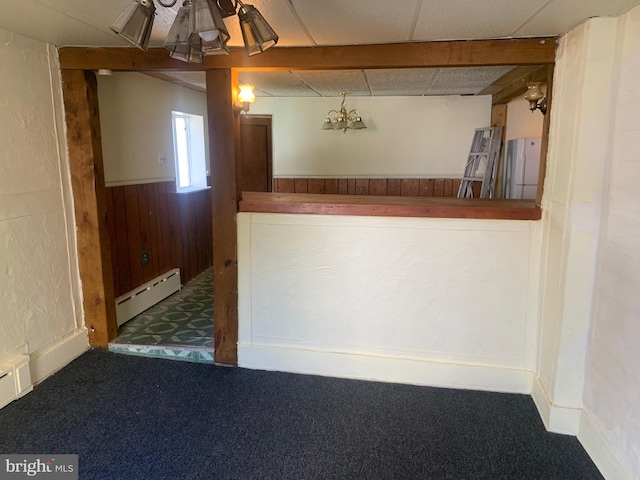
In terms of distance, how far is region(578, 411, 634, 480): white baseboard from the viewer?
1.86 metres

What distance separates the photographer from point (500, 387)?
8.75 feet

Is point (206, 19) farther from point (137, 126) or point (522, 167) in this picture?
point (522, 167)

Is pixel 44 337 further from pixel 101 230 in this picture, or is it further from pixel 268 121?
pixel 268 121

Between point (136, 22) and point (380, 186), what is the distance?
411cm

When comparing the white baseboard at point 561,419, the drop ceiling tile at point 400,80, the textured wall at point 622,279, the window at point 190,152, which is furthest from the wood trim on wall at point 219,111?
the white baseboard at point 561,419

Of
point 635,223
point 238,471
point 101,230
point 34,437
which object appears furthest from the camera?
point 101,230

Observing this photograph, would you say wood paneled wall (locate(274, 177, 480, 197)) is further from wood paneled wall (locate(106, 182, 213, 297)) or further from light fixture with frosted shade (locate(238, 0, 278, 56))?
light fixture with frosted shade (locate(238, 0, 278, 56))

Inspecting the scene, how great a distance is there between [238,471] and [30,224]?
6.42 feet

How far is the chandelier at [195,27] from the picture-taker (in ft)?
4.51

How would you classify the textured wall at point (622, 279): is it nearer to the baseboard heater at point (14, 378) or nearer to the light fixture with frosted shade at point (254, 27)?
the light fixture with frosted shade at point (254, 27)

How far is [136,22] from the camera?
1470 millimetres

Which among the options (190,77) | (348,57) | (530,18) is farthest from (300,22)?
(190,77)

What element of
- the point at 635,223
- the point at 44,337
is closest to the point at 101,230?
the point at 44,337

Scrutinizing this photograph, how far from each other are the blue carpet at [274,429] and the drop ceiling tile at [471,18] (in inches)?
82.2
